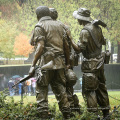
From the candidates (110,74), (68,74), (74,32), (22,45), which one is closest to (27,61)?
(22,45)

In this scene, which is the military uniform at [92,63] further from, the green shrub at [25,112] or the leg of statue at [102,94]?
the green shrub at [25,112]

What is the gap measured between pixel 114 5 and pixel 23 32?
5.12 metres

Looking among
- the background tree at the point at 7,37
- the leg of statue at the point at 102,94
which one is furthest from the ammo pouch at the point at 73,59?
the background tree at the point at 7,37

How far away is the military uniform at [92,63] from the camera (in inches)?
234

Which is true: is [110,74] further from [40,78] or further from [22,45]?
[40,78]

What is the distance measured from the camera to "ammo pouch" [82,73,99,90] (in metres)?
5.93

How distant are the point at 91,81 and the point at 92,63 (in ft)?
1.34

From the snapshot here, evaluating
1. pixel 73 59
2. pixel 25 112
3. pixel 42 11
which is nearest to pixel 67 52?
pixel 73 59

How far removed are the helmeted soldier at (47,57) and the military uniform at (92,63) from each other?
60 centimetres

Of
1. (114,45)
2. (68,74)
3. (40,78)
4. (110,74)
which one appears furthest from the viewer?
(114,45)

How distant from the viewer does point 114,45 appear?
1509 cm

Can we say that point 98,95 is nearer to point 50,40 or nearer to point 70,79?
point 70,79

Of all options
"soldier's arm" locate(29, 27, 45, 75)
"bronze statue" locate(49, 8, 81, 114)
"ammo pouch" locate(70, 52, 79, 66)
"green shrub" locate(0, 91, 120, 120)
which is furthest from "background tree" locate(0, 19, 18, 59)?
"soldier's arm" locate(29, 27, 45, 75)

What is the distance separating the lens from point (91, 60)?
6016 millimetres
